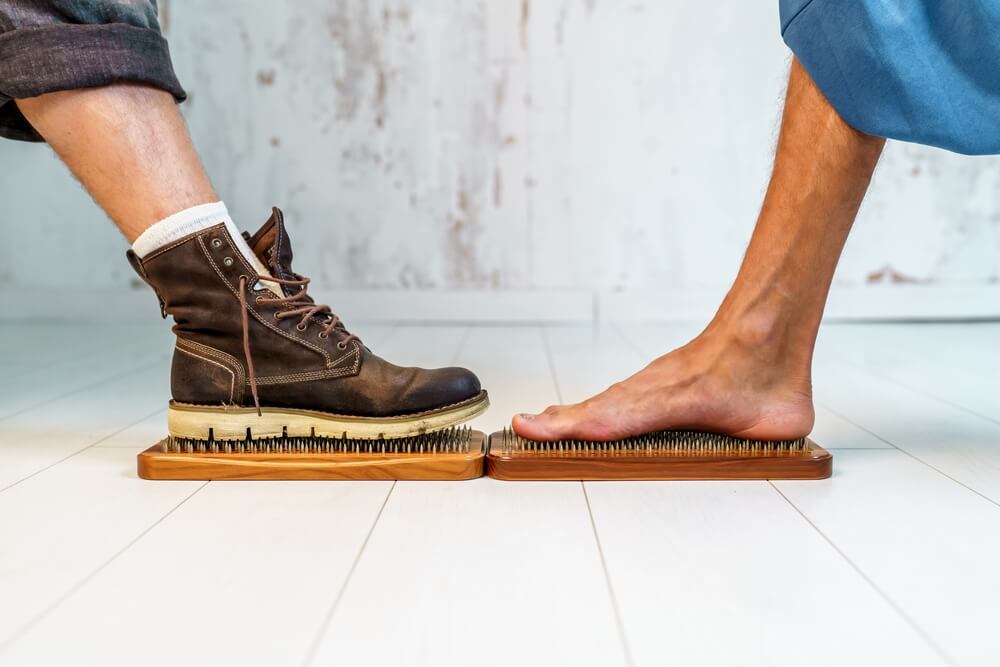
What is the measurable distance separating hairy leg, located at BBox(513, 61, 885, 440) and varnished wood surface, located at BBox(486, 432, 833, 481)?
0.12 ft

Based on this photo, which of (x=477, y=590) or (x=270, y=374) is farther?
(x=270, y=374)

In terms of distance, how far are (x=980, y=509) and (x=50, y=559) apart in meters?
0.77

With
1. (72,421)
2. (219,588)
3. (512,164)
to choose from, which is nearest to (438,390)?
(219,588)

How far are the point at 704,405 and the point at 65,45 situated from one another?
0.70 meters

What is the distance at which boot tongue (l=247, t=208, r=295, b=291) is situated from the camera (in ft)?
2.93

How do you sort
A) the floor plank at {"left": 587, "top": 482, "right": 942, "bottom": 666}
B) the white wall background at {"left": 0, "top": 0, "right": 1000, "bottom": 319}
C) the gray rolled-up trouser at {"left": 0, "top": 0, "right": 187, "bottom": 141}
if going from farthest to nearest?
the white wall background at {"left": 0, "top": 0, "right": 1000, "bottom": 319}
the gray rolled-up trouser at {"left": 0, "top": 0, "right": 187, "bottom": 141}
the floor plank at {"left": 587, "top": 482, "right": 942, "bottom": 666}

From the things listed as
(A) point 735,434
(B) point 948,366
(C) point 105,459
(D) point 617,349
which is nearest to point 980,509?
(A) point 735,434

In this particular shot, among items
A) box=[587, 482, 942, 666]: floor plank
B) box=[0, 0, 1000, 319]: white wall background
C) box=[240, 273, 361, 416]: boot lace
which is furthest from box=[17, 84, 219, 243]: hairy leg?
box=[0, 0, 1000, 319]: white wall background

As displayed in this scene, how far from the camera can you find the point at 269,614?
56 centimetres

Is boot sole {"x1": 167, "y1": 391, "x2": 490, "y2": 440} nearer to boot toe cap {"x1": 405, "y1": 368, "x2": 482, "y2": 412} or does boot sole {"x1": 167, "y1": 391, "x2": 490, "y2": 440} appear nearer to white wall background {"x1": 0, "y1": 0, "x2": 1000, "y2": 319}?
boot toe cap {"x1": 405, "y1": 368, "x2": 482, "y2": 412}

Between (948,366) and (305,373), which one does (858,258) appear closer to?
(948,366)

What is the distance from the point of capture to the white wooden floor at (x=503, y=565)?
20.6 inches

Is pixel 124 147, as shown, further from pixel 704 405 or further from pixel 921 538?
pixel 921 538

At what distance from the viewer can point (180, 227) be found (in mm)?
858
